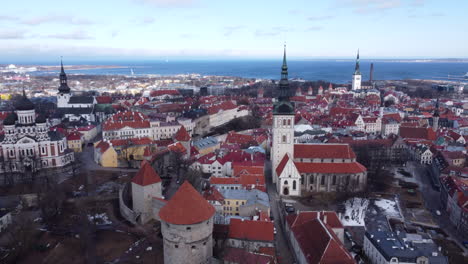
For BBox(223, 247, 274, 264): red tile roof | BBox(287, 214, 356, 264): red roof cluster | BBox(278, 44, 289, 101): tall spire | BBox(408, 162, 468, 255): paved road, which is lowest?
BBox(408, 162, 468, 255): paved road

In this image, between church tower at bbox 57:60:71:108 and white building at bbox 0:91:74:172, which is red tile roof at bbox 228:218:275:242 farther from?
church tower at bbox 57:60:71:108

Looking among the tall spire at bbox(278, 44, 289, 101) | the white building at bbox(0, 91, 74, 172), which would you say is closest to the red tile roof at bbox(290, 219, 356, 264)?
the tall spire at bbox(278, 44, 289, 101)

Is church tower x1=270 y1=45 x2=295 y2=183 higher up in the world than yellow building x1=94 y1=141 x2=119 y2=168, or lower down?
higher up

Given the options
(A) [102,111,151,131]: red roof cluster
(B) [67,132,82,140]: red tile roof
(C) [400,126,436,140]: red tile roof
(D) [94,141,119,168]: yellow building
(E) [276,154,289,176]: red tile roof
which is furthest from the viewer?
(A) [102,111,151,131]: red roof cluster

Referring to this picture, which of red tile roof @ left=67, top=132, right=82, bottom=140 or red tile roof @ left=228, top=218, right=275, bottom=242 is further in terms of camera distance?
red tile roof @ left=67, top=132, right=82, bottom=140

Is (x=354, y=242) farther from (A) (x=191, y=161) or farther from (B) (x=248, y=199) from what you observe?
(A) (x=191, y=161)

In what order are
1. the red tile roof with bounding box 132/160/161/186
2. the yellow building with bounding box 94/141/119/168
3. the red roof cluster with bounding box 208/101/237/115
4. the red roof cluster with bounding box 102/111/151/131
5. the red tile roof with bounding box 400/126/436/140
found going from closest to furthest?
the red tile roof with bounding box 132/160/161/186, the yellow building with bounding box 94/141/119/168, the red tile roof with bounding box 400/126/436/140, the red roof cluster with bounding box 102/111/151/131, the red roof cluster with bounding box 208/101/237/115
